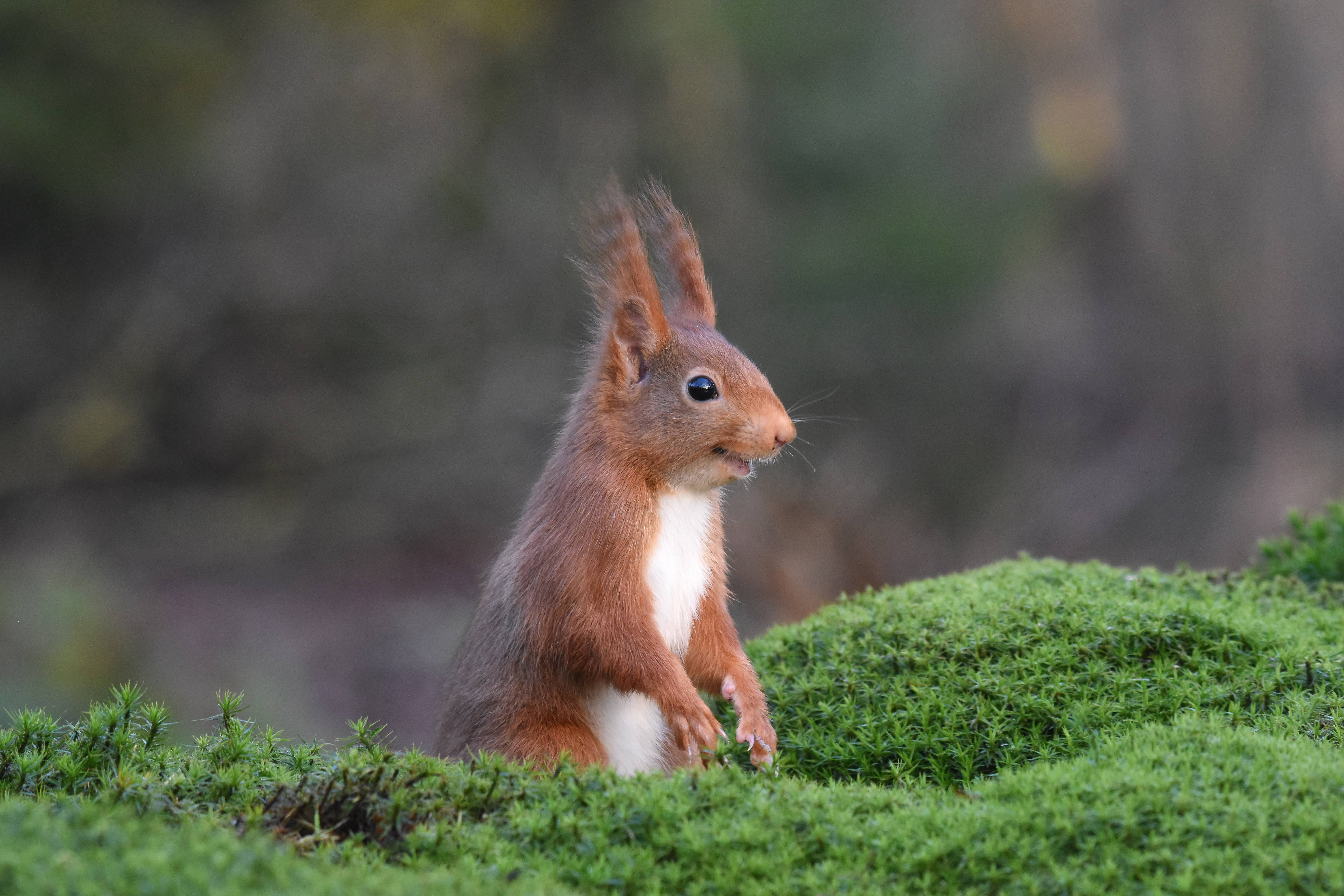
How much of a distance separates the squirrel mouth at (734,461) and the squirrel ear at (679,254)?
69 centimetres

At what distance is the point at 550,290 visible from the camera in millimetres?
13258

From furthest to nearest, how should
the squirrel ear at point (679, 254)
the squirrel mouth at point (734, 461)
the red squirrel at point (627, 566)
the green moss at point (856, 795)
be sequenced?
the squirrel ear at point (679, 254) < the squirrel mouth at point (734, 461) < the red squirrel at point (627, 566) < the green moss at point (856, 795)

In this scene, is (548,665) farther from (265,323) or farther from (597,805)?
(265,323)

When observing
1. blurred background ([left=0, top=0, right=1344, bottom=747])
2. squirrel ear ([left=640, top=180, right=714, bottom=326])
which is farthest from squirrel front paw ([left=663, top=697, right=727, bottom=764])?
blurred background ([left=0, top=0, right=1344, bottom=747])

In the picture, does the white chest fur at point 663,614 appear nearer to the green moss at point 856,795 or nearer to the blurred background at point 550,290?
the green moss at point 856,795

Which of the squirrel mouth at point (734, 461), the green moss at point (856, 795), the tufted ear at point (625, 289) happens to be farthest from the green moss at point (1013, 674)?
the tufted ear at point (625, 289)

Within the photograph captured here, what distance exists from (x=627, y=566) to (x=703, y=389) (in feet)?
2.23

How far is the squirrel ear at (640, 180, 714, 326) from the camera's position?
464cm

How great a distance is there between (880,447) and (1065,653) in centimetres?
1042

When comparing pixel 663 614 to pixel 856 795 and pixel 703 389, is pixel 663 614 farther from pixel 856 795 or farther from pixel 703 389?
pixel 856 795

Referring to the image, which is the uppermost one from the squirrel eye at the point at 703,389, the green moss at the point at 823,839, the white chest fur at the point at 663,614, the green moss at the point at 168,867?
the squirrel eye at the point at 703,389

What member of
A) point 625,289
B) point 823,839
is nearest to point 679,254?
point 625,289

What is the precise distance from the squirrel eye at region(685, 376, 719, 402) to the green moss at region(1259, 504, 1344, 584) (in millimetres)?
3011

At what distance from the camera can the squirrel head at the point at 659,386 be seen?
4074 mm
